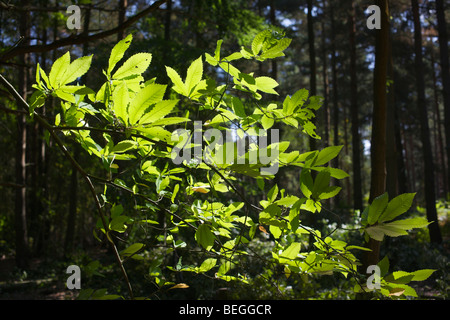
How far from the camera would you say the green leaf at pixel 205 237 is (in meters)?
0.96

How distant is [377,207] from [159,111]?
54cm

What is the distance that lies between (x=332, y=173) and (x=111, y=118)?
A: 1.83ft

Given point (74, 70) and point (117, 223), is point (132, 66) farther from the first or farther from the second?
point (117, 223)

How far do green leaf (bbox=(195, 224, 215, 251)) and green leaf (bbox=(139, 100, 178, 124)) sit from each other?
36 cm

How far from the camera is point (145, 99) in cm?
74

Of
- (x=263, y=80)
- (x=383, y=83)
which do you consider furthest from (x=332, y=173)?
(x=383, y=83)

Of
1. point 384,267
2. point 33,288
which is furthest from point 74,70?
point 33,288

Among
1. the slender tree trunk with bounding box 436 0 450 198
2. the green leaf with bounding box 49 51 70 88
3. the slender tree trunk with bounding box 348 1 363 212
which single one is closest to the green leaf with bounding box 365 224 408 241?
the green leaf with bounding box 49 51 70 88

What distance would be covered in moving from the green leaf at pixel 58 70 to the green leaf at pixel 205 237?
19.8 inches

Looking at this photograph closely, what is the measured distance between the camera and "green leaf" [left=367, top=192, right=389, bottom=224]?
84 centimetres

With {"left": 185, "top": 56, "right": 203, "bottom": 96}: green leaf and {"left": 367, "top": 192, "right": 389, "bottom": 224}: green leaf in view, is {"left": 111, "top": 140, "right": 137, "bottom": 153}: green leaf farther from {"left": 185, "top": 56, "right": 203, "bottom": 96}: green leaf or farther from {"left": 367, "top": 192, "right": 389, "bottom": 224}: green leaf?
{"left": 367, "top": 192, "right": 389, "bottom": 224}: green leaf

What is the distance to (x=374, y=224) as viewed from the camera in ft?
2.89

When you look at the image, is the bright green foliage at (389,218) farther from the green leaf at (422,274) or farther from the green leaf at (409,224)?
the green leaf at (422,274)

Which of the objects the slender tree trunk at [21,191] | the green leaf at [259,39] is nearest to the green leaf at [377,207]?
the green leaf at [259,39]
